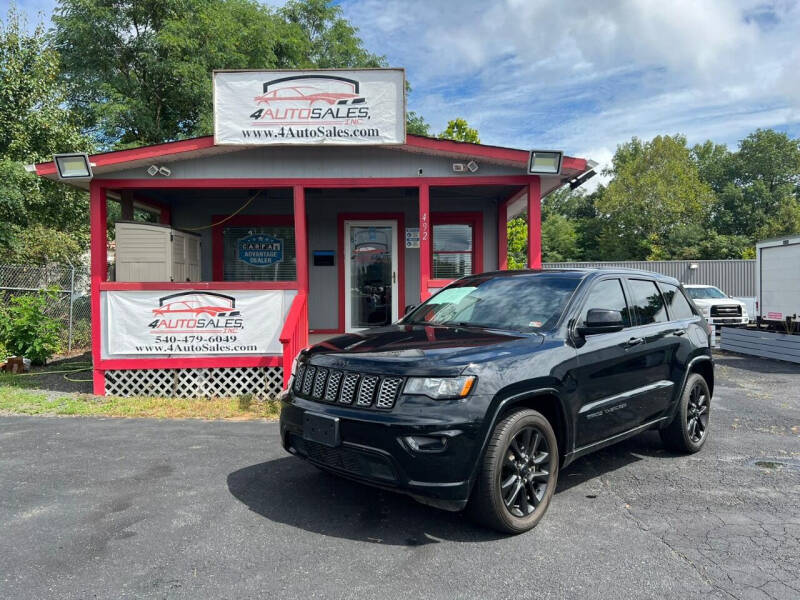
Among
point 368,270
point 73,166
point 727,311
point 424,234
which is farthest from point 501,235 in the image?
point 727,311

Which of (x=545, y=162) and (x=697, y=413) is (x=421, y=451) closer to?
(x=697, y=413)

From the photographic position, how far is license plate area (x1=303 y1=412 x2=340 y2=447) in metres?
3.38

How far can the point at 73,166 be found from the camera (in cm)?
742

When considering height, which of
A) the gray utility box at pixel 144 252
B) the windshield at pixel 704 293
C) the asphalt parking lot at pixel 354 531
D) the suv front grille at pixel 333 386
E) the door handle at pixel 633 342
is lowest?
the asphalt parking lot at pixel 354 531

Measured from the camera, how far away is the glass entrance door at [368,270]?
35.1 ft

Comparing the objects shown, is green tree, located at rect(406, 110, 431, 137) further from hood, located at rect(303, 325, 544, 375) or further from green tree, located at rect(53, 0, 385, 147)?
hood, located at rect(303, 325, 544, 375)

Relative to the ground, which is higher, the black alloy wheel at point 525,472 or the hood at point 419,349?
the hood at point 419,349

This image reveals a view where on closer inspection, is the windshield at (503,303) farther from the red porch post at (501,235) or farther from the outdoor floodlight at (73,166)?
the red porch post at (501,235)

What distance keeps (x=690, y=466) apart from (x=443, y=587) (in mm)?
3086

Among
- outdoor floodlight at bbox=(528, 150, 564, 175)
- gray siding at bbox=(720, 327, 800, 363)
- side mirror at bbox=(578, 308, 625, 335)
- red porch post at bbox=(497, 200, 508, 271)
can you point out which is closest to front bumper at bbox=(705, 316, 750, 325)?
gray siding at bbox=(720, 327, 800, 363)

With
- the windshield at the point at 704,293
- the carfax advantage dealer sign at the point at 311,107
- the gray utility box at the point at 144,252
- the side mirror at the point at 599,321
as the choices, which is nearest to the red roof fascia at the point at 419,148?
the carfax advantage dealer sign at the point at 311,107

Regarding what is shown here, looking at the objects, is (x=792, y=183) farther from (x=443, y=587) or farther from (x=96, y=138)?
(x=443, y=587)

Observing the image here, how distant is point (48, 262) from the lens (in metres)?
18.0

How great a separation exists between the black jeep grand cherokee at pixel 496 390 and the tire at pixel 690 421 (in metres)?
0.03
